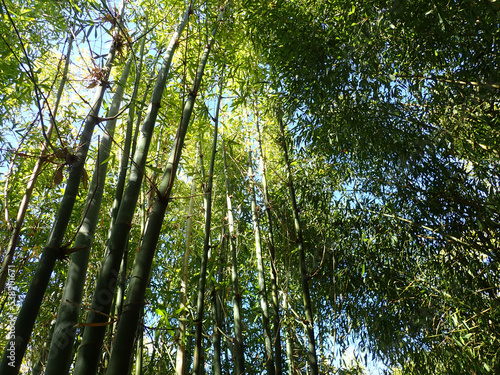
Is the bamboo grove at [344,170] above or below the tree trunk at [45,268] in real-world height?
above

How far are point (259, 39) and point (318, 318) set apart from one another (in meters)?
2.56

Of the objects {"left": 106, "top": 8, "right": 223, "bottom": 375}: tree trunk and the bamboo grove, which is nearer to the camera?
{"left": 106, "top": 8, "right": 223, "bottom": 375}: tree trunk

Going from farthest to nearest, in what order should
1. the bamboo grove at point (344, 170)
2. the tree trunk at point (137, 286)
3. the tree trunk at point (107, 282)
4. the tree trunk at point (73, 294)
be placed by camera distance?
the bamboo grove at point (344, 170) < the tree trunk at point (73, 294) < the tree trunk at point (107, 282) < the tree trunk at point (137, 286)

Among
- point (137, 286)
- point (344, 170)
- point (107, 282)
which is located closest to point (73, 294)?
point (107, 282)

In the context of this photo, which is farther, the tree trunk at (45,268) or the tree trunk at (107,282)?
the tree trunk at (45,268)

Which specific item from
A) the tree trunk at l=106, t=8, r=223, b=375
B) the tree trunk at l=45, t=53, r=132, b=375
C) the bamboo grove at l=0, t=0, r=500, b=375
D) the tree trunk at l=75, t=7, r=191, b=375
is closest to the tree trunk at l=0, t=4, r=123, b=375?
the tree trunk at l=45, t=53, r=132, b=375

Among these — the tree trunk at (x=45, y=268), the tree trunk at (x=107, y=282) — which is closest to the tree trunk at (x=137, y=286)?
the tree trunk at (x=107, y=282)

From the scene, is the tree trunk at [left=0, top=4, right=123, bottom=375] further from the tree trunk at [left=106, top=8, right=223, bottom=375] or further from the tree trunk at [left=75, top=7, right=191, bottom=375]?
the tree trunk at [left=106, top=8, right=223, bottom=375]

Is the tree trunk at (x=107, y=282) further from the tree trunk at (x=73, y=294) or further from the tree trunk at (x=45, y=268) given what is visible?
the tree trunk at (x=45, y=268)

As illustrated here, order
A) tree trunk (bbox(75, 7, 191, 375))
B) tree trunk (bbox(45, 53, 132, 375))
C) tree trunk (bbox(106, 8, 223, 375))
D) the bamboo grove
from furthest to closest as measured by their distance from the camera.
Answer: the bamboo grove
tree trunk (bbox(45, 53, 132, 375))
tree trunk (bbox(75, 7, 191, 375))
tree trunk (bbox(106, 8, 223, 375))

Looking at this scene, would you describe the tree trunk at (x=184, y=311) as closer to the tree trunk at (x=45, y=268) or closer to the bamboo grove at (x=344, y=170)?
the bamboo grove at (x=344, y=170)

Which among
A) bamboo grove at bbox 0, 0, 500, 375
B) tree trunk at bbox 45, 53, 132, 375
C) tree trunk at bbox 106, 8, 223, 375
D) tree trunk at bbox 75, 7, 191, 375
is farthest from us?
bamboo grove at bbox 0, 0, 500, 375

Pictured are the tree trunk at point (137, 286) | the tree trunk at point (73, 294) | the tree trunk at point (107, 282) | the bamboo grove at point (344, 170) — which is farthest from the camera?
the bamboo grove at point (344, 170)

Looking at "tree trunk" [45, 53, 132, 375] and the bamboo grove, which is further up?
the bamboo grove
